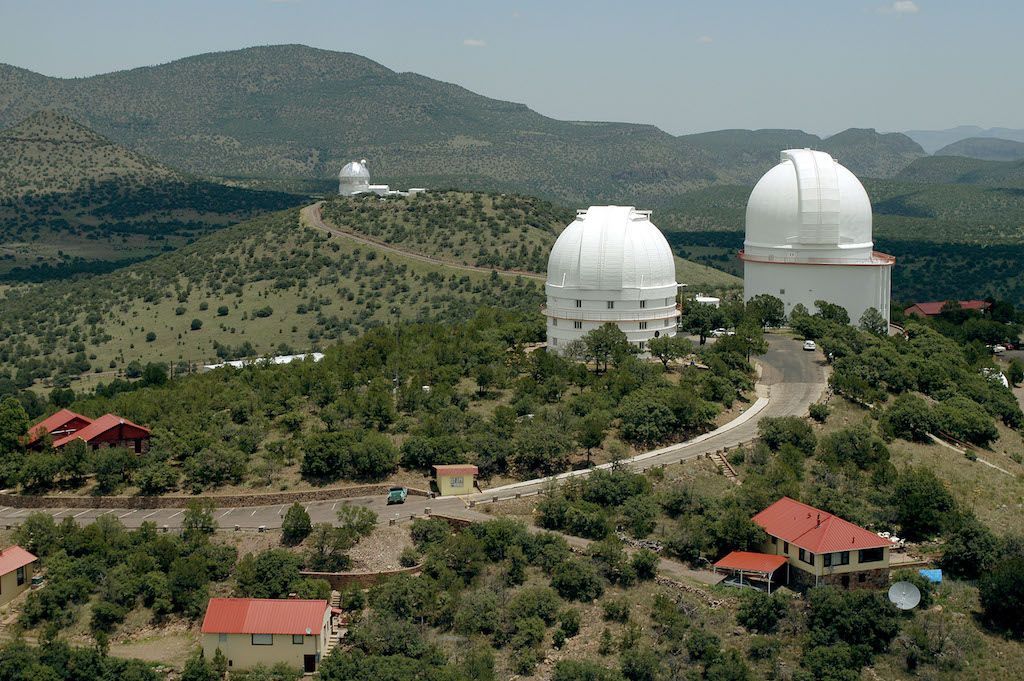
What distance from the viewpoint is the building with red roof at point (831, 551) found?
126 feet

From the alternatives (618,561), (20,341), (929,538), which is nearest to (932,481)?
(929,538)

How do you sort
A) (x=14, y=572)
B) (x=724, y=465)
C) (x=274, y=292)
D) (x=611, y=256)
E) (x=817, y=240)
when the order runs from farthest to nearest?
(x=274, y=292), (x=817, y=240), (x=611, y=256), (x=724, y=465), (x=14, y=572)

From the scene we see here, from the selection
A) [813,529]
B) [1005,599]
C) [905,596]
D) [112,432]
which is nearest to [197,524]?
[112,432]

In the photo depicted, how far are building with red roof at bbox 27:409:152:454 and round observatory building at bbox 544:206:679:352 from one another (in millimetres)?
19050

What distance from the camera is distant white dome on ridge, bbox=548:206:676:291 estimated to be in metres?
58.1

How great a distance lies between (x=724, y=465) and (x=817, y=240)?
71.4 feet

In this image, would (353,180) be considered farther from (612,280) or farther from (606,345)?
(606,345)

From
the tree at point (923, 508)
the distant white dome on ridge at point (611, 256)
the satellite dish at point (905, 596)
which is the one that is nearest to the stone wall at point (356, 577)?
the satellite dish at point (905, 596)

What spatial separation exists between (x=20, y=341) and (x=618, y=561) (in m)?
63.1

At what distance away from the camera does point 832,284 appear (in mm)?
65625

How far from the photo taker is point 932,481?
43250 millimetres

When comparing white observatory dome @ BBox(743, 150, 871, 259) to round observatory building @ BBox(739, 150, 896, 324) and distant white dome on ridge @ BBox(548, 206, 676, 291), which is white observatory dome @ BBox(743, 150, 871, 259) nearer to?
round observatory building @ BBox(739, 150, 896, 324)

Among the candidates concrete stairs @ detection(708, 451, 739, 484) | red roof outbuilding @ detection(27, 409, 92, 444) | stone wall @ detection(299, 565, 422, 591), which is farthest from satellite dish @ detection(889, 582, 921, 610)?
red roof outbuilding @ detection(27, 409, 92, 444)

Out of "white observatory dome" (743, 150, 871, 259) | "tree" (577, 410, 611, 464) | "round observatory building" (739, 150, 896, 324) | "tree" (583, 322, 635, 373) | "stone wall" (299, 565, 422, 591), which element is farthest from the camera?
"round observatory building" (739, 150, 896, 324)
